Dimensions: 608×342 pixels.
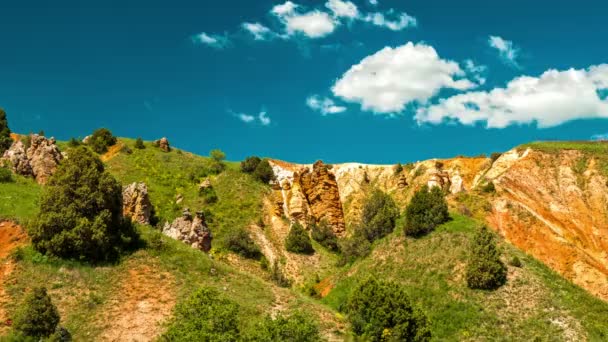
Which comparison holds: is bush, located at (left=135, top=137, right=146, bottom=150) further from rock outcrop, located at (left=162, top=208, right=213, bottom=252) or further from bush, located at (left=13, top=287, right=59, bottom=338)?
bush, located at (left=13, top=287, right=59, bottom=338)

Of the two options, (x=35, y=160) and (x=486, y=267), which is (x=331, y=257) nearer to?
(x=486, y=267)

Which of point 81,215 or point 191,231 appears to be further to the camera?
point 191,231

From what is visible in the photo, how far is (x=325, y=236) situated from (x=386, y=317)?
4081cm

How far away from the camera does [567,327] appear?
140ft

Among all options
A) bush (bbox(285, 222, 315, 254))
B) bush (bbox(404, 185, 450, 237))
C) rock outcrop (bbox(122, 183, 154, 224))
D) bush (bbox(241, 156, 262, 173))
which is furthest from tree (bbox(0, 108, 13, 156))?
bush (bbox(404, 185, 450, 237))

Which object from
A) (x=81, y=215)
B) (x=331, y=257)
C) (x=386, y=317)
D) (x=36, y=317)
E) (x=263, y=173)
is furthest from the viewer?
(x=263, y=173)

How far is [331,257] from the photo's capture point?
74.9 m

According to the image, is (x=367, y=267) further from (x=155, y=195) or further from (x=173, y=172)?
(x=173, y=172)

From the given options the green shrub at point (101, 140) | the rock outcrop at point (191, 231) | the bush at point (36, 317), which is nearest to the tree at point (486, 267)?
the rock outcrop at point (191, 231)

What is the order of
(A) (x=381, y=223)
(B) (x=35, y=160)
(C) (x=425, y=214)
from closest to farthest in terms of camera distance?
(C) (x=425, y=214) < (B) (x=35, y=160) < (A) (x=381, y=223)

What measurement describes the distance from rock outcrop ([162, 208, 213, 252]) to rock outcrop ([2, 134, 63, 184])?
16238 millimetres

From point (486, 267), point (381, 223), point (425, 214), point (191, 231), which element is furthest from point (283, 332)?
point (381, 223)

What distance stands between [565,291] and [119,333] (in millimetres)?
39727

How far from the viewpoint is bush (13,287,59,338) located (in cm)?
3456
